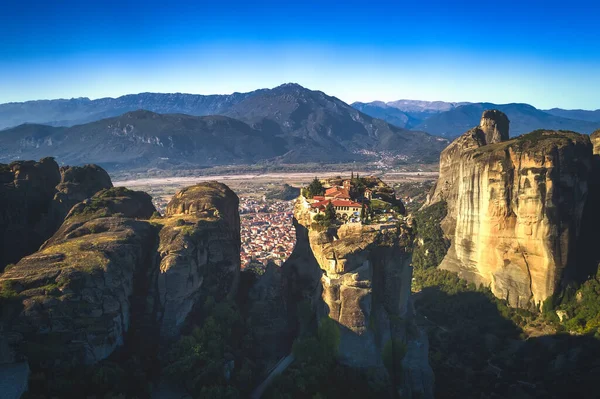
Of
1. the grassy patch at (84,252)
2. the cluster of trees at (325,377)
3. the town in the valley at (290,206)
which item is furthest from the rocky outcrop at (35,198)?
the cluster of trees at (325,377)

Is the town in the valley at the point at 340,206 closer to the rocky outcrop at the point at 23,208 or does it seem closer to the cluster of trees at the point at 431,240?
the cluster of trees at the point at 431,240

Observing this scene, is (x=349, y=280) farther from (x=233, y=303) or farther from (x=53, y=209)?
(x=53, y=209)

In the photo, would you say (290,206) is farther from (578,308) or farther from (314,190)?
(578,308)

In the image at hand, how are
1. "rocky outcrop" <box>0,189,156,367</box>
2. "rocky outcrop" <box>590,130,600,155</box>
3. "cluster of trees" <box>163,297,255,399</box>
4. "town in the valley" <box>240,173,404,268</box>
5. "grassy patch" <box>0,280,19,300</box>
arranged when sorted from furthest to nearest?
"rocky outcrop" <box>590,130,600,155</box>, "town in the valley" <box>240,173,404,268</box>, "cluster of trees" <box>163,297,255,399</box>, "grassy patch" <box>0,280,19,300</box>, "rocky outcrop" <box>0,189,156,367</box>

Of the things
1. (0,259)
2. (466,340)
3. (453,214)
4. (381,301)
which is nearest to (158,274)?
(381,301)

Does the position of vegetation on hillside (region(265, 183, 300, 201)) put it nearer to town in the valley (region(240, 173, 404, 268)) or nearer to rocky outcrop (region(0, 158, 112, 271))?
town in the valley (region(240, 173, 404, 268))

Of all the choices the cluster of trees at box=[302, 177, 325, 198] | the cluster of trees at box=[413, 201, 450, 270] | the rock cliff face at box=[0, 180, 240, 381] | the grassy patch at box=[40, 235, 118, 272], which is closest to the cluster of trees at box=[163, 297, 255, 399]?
the rock cliff face at box=[0, 180, 240, 381]
